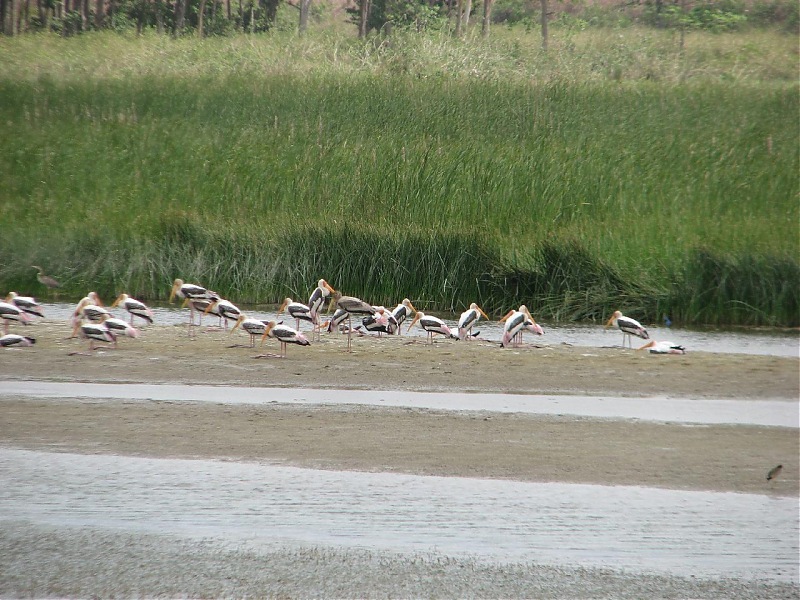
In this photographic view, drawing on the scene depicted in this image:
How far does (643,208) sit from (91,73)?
10940 millimetres

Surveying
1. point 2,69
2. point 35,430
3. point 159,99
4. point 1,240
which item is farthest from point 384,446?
point 2,69

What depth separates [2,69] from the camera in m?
18.2

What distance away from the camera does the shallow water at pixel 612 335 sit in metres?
8.47

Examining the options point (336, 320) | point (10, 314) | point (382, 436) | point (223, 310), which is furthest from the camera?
point (336, 320)

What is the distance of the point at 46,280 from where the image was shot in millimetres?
A: 10891

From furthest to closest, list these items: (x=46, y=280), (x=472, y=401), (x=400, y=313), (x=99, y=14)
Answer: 1. (x=99, y=14)
2. (x=46, y=280)
3. (x=400, y=313)
4. (x=472, y=401)

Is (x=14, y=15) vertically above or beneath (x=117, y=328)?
above

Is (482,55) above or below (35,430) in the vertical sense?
above

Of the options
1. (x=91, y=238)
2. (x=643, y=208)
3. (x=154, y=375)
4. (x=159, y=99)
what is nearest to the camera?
(x=154, y=375)

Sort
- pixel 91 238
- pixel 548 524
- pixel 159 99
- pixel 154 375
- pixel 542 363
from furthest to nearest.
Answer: pixel 159 99
pixel 91 238
pixel 542 363
pixel 154 375
pixel 548 524

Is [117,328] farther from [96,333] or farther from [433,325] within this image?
[433,325]

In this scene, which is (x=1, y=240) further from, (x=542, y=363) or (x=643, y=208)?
(x=643, y=208)

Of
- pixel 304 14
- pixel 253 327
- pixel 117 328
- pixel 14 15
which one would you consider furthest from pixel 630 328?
pixel 14 15

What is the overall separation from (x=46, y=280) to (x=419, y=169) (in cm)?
567
